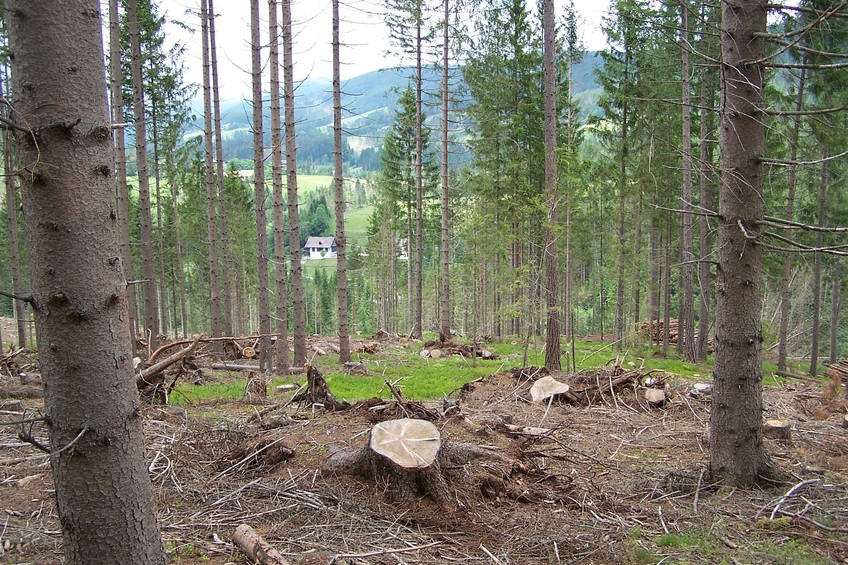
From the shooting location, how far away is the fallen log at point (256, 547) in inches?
Answer: 132

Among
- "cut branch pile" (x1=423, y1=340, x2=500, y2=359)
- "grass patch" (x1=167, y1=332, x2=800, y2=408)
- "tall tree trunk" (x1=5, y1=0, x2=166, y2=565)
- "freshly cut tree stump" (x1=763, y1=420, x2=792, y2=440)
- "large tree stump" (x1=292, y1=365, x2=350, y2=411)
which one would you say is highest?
"tall tree trunk" (x1=5, y1=0, x2=166, y2=565)

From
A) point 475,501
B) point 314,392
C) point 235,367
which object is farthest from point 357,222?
point 475,501

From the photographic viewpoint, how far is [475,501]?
182 inches

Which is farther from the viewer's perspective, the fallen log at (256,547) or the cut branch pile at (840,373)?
the cut branch pile at (840,373)

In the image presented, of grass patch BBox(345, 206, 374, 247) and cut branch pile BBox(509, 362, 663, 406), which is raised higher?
grass patch BBox(345, 206, 374, 247)

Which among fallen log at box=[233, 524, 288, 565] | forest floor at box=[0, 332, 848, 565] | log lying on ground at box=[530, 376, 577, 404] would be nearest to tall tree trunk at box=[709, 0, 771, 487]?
forest floor at box=[0, 332, 848, 565]

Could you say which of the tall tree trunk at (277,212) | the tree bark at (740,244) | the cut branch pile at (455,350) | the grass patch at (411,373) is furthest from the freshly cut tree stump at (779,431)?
the cut branch pile at (455,350)

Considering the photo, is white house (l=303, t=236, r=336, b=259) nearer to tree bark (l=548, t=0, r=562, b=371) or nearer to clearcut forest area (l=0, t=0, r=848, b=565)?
clearcut forest area (l=0, t=0, r=848, b=565)

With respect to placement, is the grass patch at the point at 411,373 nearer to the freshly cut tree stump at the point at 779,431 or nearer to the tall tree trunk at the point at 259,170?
the tall tree trunk at the point at 259,170

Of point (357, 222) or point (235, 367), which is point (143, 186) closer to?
point (235, 367)

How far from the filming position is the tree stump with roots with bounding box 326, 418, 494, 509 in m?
4.51

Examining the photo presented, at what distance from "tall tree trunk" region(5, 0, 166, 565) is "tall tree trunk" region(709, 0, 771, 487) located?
4588 mm

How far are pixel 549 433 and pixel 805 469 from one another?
2640mm

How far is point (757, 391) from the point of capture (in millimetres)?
4617
